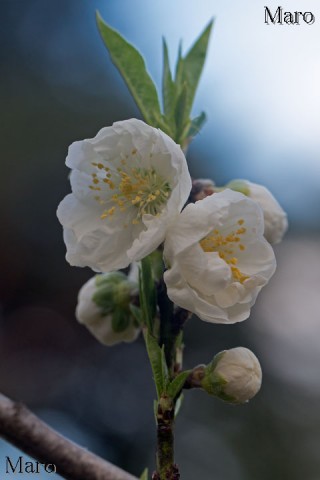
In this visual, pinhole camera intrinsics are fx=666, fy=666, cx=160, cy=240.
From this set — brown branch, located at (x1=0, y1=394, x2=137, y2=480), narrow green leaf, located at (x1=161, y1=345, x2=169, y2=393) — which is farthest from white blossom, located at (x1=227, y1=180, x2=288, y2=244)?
brown branch, located at (x1=0, y1=394, x2=137, y2=480)

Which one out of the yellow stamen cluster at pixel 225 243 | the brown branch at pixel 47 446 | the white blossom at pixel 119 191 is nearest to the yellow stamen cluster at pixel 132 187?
the white blossom at pixel 119 191

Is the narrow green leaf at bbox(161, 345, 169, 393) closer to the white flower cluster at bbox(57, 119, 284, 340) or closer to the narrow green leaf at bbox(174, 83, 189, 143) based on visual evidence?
the white flower cluster at bbox(57, 119, 284, 340)

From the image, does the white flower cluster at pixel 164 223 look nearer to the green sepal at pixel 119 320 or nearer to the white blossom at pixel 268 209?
the white blossom at pixel 268 209

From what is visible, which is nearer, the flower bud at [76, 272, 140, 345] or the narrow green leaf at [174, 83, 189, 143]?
the narrow green leaf at [174, 83, 189, 143]

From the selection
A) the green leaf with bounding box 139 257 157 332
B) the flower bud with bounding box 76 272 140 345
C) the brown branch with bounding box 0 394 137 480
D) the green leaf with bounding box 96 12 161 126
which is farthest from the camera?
the flower bud with bounding box 76 272 140 345

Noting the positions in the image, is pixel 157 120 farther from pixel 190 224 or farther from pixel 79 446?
pixel 79 446

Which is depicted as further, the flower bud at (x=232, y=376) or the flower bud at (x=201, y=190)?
the flower bud at (x=201, y=190)

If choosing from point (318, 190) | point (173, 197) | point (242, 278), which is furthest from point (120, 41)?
point (318, 190)
